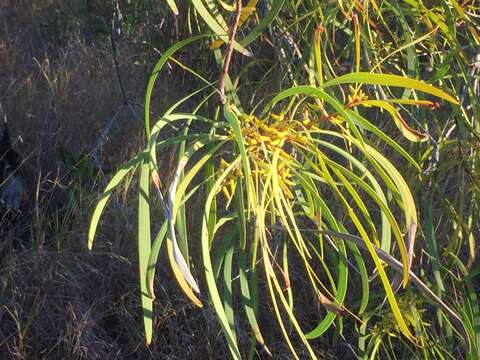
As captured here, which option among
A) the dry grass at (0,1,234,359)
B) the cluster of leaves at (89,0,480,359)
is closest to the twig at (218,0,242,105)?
the cluster of leaves at (89,0,480,359)

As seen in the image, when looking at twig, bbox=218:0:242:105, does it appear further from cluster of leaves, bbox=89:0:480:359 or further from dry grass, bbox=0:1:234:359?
dry grass, bbox=0:1:234:359

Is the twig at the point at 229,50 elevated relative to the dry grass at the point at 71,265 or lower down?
elevated

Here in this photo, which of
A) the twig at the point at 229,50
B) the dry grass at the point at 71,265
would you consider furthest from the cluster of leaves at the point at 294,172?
the dry grass at the point at 71,265

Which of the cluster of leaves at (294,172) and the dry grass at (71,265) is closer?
the cluster of leaves at (294,172)

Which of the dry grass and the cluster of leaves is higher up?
the cluster of leaves

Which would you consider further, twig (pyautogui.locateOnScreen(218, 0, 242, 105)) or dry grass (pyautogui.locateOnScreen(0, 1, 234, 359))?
dry grass (pyautogui.locateOnScreen(0, 1, 234, 359))

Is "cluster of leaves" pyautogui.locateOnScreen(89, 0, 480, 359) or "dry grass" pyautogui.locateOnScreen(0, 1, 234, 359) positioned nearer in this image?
"cluster of leaves" pyautogui.locateOnScreen(89, 0, 480, 359)

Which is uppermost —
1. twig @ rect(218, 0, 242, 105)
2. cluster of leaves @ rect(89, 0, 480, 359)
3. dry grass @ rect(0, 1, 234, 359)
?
twig @ rect(218, 0, 242, 105)

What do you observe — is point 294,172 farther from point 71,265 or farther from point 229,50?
point 71,265

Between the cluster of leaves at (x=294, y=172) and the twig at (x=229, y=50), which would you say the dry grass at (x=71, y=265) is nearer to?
the cluster of leaves at (x=294, y=172)

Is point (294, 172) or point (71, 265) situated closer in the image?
point (294, 172)

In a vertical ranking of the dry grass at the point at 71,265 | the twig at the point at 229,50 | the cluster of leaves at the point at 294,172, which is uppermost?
the twig at the point at 229,50

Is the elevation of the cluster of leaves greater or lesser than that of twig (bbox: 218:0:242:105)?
lesser

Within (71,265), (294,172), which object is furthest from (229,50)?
(71,265)
